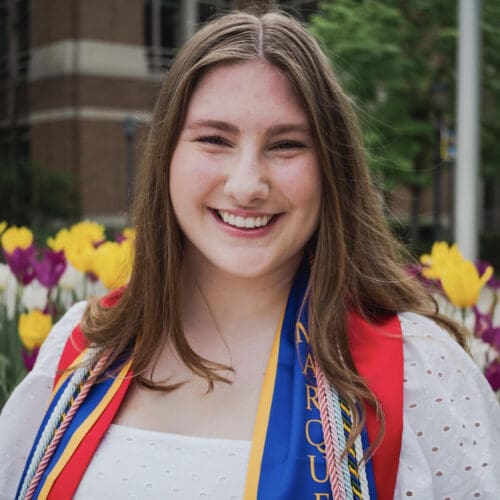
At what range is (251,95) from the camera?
5.29 ft

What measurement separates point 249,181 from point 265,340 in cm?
39

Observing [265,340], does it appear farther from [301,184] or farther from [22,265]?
[22,265]

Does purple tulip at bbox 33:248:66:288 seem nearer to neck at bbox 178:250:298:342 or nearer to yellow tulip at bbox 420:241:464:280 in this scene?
neck at bbox 178:250:298:342

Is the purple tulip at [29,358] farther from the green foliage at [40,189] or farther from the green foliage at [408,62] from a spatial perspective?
the green foliage at [40,189]

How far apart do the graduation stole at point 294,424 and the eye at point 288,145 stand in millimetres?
314

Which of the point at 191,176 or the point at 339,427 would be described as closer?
the point at 339,427

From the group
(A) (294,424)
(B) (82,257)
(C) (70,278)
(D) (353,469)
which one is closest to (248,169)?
(A) (294,424)

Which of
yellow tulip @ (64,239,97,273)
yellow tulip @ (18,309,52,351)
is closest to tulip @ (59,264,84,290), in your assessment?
yellow tulip @ (64,239,97,273)

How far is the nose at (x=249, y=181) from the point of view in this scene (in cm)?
159

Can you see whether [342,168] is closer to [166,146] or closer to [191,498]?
[166,146]

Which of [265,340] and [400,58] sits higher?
[400,58]

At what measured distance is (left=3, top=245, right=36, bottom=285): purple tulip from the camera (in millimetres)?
2688

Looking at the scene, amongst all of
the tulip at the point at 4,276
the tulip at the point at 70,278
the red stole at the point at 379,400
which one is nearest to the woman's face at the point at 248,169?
the red stole at the point at 379,400

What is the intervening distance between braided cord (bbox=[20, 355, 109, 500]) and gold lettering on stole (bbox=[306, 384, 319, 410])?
19.2 inches
